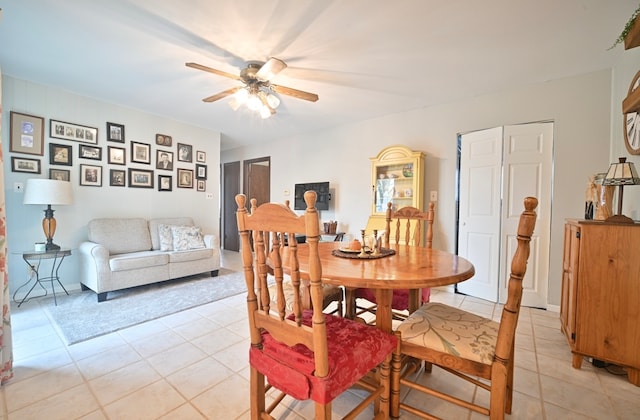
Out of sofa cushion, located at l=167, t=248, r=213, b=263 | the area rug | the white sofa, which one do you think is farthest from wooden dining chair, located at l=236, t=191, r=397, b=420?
sofa cushion, located at l=167, t=248, r=213, b=263

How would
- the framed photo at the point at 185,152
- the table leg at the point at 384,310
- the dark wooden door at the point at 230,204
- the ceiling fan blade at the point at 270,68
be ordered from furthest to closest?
the dark wooden door at the point at 230,204, the framed photo at the point at 185,152, the ceiling fan blade at the point at 270,68, the table leg at the point at 384,310

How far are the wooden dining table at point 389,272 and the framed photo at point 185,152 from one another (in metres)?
3.55

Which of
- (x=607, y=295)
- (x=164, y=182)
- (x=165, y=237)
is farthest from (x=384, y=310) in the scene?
(x=164, y=182)

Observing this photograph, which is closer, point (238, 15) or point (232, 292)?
point (238, 15)

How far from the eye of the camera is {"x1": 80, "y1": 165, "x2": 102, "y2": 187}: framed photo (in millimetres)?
3377

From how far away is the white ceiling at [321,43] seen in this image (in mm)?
1756

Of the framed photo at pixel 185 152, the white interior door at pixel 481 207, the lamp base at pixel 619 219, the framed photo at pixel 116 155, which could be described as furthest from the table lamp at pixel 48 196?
the lamp base at pixel 619 219

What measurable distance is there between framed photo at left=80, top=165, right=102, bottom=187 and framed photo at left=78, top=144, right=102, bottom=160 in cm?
12

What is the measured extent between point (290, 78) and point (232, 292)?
2539 mm

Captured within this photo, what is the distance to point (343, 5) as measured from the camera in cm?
171

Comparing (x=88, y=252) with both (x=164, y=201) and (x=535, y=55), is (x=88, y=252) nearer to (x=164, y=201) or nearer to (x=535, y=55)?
(x=164, y=201)

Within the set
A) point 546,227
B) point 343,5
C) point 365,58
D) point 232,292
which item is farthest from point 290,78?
point 546,227

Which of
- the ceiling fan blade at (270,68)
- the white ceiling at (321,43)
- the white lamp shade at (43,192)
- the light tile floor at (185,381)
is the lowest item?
the light tile floor at (185,381)

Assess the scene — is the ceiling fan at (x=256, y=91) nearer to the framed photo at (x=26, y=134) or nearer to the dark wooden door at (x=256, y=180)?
the framed photo at (x=26, y=134)
